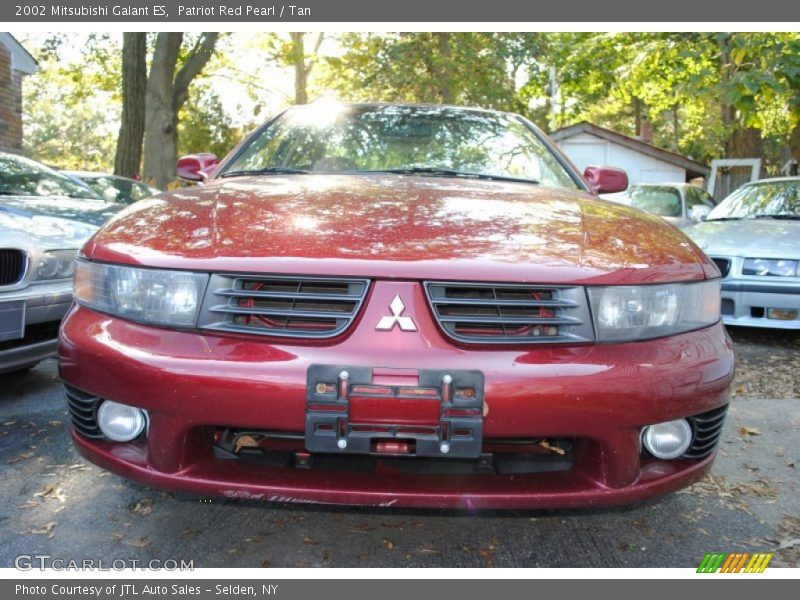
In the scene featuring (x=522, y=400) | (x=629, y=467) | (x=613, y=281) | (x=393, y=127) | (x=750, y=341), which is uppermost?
(x=393, y=127)

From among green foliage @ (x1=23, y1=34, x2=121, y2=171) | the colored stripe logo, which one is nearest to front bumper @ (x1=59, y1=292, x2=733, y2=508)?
the colored stripe logo

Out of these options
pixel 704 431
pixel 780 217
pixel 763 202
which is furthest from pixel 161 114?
pixel 704 431

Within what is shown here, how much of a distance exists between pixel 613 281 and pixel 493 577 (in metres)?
0.93

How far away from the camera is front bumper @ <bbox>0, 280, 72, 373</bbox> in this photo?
3.34 metres

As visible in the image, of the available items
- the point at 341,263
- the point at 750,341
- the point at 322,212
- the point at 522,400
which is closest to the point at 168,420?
the point at 341,263

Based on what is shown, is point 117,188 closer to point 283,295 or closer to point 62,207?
point 62,207

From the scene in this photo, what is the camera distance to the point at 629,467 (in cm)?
188

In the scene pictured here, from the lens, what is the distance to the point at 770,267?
535cm

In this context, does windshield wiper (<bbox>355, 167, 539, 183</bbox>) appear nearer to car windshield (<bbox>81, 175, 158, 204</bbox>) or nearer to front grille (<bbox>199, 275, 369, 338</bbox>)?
front grille (<bbox>199, 275, 369, 338</bbox>)

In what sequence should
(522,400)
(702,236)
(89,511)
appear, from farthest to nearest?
(702,236) → (89,511) → (522,400)

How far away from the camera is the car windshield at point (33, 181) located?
16.4 ft

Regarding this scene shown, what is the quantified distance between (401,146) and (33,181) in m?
3.45

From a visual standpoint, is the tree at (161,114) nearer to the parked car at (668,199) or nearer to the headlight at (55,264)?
the parked car at (668,199)

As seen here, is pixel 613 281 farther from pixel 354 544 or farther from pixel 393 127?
pixel 393 127
